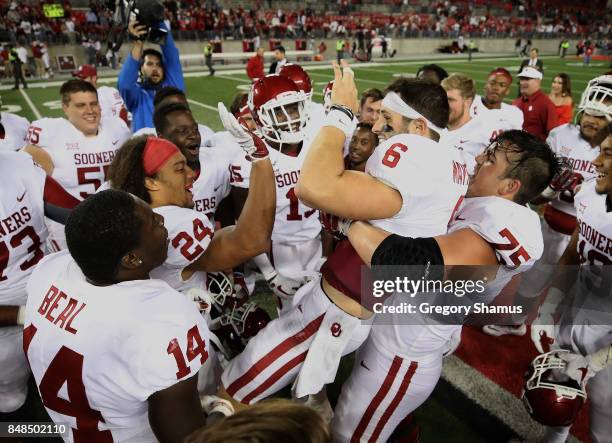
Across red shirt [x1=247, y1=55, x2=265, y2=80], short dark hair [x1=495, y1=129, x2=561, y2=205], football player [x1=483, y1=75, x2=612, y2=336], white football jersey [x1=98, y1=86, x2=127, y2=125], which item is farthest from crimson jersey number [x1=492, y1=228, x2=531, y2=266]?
red shirt [x1=247, y1=55, x2=265, y2=80]

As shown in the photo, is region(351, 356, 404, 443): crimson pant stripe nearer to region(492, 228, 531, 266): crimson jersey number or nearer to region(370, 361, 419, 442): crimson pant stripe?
region(370, 361, 419, 442): crimson pant stripe

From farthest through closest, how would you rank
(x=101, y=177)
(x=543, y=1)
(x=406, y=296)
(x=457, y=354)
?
(x=543, y=1) → (x=101, y=177) → (x=457, y=354) → (x=406, y=296)

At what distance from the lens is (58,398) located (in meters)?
1.77

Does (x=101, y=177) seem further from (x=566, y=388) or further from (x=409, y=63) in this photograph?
(x=409, y=63)

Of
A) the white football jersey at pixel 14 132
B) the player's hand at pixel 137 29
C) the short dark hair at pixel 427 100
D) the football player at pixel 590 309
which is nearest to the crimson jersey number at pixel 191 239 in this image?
the short dark hair at pixel 427 100

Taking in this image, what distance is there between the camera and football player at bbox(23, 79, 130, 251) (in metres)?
4.43

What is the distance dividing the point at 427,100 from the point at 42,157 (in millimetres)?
3777

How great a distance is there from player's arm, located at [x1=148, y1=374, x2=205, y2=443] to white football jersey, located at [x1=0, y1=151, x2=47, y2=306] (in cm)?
166

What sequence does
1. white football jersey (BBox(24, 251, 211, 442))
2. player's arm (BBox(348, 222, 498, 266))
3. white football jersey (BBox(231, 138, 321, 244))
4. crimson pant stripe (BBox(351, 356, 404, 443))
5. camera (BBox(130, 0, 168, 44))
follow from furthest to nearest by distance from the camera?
1. camera (BBox(130, 0, 168, 44))
2. white football jersey (BBox(231, 138, 321, 244))
3. crimson pant stripe (BBox(351, 356, 404, 443))
4. player's arm (BBox(348, 222, 498, 266))
5. white football jersey (BBox(24, 251, 211, 442))

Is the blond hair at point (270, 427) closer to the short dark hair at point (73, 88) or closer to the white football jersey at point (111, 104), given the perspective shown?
the short dark hair at point (73, 88)

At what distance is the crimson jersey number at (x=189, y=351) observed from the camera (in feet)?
5.31

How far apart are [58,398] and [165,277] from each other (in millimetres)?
881

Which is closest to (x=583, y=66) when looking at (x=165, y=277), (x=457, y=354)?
(x=457, y=354)

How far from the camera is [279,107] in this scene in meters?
2.73
